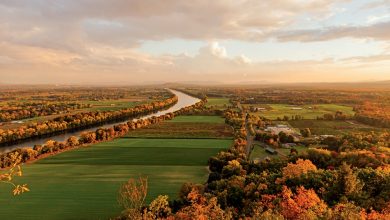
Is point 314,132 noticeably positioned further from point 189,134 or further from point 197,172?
point 197,172

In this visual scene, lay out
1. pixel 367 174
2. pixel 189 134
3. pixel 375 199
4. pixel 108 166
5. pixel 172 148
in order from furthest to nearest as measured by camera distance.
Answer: pixel 189 134
pixel 172 148
pixel 108 166
pixel 367 174
pixel 375 199

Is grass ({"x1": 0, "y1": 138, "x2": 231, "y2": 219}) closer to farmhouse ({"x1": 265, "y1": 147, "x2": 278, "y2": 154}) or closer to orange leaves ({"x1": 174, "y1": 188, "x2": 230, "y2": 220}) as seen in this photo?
orange leaves ({"x1": 174, "y1": 188, "x2": 230, "y2": 220})

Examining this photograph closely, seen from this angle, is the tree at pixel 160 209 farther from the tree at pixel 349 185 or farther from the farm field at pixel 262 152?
the farm field at pixel 262 152

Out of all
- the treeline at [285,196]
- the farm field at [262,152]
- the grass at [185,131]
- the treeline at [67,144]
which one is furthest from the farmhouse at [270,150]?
the treeline at [67,144]

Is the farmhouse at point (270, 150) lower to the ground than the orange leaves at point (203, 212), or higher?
lower

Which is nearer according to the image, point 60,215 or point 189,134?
point 60,215

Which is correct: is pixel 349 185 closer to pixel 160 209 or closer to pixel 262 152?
pixel 160 209

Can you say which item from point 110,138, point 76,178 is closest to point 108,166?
point 76,178
